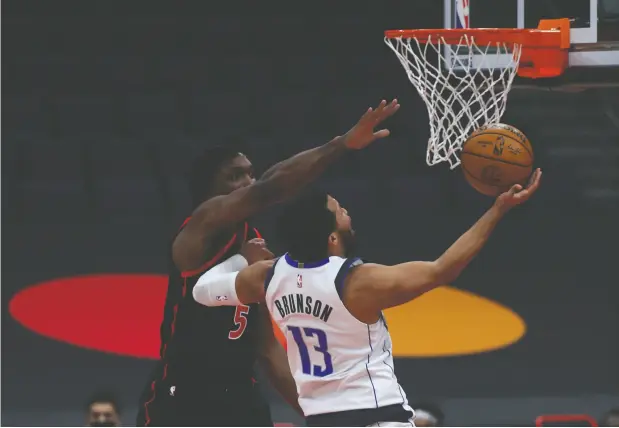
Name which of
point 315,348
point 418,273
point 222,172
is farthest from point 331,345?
point 222,172

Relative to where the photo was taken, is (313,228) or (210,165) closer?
(313,228)

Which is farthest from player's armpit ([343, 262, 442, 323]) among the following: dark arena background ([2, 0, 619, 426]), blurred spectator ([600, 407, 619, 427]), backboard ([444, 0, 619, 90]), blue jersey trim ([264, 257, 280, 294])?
blurred spectator ([600, 407, 619, 427])

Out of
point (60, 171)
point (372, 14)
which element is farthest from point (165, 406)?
point (372, 14)

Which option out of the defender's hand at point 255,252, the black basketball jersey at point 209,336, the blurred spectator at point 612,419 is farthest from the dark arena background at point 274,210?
the black basketball jersey at point 209,336

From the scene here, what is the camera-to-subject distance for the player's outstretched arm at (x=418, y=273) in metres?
3.20

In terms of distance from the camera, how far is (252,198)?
385 cm

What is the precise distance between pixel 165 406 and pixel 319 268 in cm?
99

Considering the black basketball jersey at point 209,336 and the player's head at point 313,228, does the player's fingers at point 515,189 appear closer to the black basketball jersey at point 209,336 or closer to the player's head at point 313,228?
the player's head at point 313,228

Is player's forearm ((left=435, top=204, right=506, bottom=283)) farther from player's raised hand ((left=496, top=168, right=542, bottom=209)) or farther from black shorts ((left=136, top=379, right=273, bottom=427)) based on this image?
black shorts ((left=136, top=379, right=273, bottom=427))

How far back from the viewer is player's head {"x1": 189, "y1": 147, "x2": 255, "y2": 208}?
13.6ft

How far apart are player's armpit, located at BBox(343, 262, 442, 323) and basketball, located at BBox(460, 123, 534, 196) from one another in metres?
0.60

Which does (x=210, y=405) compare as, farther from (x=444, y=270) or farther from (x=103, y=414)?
(x=103, y=414)

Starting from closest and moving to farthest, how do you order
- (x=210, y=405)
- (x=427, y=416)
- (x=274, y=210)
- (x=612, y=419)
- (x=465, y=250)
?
(x=465, y=250) < (x=210, y=405) < (x=427, y=416) < (x=612, y=419) < (x=274, y=210)

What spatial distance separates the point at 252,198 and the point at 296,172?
0.61 feet
